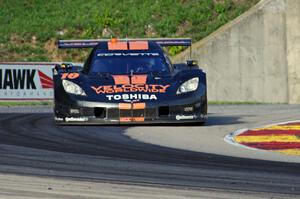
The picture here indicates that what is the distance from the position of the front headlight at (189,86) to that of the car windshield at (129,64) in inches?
30.2

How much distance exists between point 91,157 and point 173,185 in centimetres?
231

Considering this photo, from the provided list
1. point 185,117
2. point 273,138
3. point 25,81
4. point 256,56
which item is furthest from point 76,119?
point 256,56

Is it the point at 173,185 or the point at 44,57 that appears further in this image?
the point at 44,57

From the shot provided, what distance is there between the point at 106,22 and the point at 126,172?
25670mm

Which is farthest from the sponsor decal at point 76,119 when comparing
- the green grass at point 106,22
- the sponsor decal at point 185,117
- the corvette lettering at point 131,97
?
the green grass at point 106,22

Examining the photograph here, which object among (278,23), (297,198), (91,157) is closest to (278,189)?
(297,198)

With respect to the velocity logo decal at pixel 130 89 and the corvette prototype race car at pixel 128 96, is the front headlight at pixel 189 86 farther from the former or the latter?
the velocity logo decal at pixel 130 89

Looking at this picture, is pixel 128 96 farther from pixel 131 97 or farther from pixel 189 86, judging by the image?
pixel 189 86

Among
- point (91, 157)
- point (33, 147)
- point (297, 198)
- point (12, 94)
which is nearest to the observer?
point (297, 198)

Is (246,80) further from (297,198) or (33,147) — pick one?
(297,198)

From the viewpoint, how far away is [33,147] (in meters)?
11.3

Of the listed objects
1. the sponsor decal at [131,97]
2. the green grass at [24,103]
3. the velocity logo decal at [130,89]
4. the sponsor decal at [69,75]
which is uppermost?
the sponsor decal at [69,75]

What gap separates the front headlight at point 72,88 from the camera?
1484 centimetres

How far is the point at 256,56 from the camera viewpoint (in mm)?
28453
